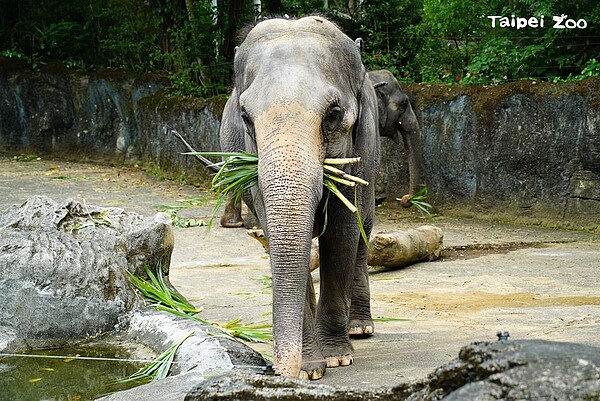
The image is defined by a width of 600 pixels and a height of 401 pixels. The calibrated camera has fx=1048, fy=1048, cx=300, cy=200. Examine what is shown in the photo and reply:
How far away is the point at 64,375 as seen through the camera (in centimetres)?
598

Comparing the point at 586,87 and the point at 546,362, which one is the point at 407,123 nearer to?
the point at 586,87

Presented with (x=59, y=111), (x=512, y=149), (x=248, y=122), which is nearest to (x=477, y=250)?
(x=512, y=149)

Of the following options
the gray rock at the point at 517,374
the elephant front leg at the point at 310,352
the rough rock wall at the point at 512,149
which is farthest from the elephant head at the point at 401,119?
the gray rock at the point at 517,374

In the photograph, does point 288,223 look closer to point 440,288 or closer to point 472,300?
point 472,300

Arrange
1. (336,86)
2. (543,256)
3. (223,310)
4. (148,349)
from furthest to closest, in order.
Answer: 1. (543,256)
2. (223,310)
3. (148,349)
4. (336,86)

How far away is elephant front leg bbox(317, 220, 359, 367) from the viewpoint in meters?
5.99

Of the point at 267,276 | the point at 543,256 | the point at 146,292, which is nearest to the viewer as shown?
the point at 146,292

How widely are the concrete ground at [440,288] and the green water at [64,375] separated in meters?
0.97

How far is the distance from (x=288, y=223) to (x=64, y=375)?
194 centimetres

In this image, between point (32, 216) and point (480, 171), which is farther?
point (480, 171)

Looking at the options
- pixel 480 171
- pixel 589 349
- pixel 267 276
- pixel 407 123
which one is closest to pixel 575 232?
pixel 480 171

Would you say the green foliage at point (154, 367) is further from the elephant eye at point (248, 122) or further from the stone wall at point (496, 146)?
the stone wall at point (496, 146)

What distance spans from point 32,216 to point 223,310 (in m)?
1.58

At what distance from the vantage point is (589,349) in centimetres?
244
